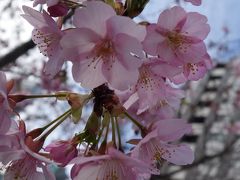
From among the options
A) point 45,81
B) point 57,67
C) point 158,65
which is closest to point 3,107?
point 57,67

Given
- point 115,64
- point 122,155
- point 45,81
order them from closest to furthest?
point 122,155
point 115,64
point 45,81

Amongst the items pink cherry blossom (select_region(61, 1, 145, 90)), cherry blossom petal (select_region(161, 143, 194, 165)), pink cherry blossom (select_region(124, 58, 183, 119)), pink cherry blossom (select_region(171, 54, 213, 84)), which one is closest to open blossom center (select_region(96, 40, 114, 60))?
pink cherry blossom (select_region(61, 1, 145, 90))

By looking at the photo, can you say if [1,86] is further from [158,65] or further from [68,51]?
[158,65]

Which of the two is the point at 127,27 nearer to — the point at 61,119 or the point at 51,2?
the point at 51,2

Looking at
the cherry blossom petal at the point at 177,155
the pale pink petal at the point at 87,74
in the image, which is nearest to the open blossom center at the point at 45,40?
the pale pink petal at the point at 87,74

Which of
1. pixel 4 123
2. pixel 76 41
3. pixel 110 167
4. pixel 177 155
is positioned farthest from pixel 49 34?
pixel 177 155

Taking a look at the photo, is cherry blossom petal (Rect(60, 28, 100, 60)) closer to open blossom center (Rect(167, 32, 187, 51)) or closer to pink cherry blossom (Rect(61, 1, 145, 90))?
pink cherry blossom (Rect(61, 1, 145, 90))
